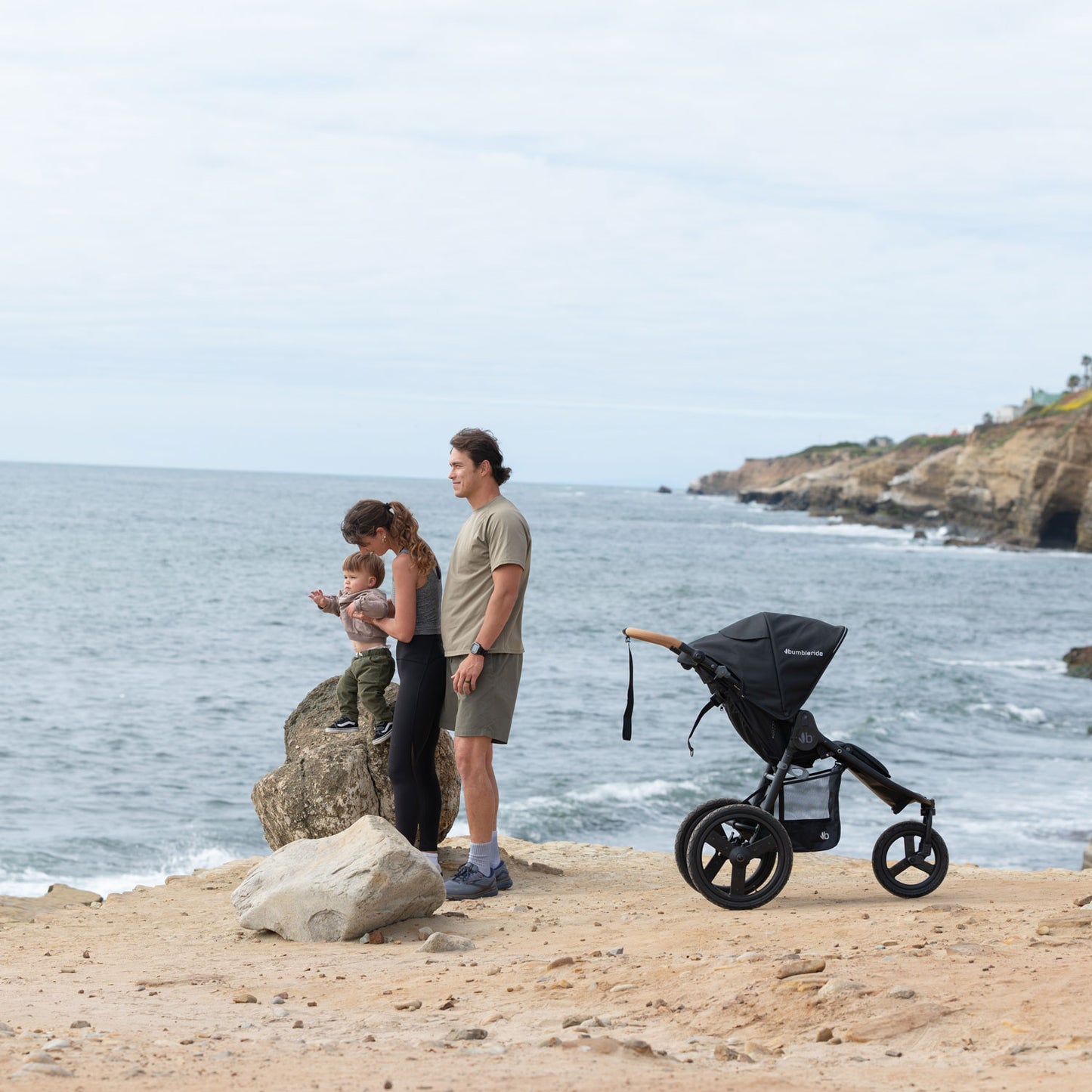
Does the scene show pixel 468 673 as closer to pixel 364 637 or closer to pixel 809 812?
pixel 364 637

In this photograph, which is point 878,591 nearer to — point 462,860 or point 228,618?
point 228,618

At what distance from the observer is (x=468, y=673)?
19.5 ft

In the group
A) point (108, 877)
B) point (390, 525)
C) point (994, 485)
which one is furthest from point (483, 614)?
point (994, 485)

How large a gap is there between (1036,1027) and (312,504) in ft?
378

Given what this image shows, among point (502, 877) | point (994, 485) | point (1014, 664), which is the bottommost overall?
point (1014, 664)

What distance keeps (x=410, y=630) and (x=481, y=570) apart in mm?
495

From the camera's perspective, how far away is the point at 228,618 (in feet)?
95.2

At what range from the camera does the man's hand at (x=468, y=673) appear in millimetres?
5922

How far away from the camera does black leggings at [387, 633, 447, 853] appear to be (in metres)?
6.26

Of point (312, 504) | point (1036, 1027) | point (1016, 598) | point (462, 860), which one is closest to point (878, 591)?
point (1016, 598)

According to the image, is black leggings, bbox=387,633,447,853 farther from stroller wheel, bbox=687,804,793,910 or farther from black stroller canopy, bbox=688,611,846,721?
stroller wheel, bbox=687,804,793,910

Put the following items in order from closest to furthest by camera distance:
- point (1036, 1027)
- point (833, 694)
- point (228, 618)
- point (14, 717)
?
point (1036, 1027) → point (14, 717) → point (833, 694) → point (228, 618)

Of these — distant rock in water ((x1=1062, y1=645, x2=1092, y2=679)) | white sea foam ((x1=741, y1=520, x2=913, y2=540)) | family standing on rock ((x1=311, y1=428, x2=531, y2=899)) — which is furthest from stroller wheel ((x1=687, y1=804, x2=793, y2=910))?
white sea foam ((x1=741, y1=520, x2=913, y2=540))

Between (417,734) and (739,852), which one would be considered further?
(417,734)
